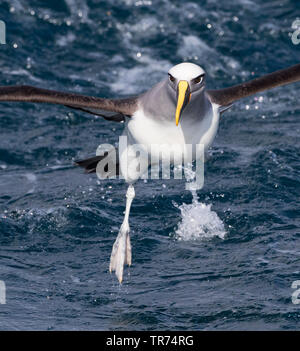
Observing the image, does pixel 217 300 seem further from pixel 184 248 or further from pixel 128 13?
pixel 128 13

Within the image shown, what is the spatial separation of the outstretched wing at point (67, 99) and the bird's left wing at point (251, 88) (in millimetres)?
1068

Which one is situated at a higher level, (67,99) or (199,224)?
(67,99)

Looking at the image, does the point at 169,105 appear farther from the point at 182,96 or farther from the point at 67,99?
the point at 67,99

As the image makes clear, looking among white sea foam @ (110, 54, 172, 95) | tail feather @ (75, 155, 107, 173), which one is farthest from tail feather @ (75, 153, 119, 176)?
white sea foam @ (110, 54, 172, 95)

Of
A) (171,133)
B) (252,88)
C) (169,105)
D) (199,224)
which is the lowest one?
(199,224)

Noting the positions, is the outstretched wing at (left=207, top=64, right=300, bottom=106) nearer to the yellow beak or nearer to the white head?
the white head

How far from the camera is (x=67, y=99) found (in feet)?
28.3

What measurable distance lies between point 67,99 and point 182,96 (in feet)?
4.84

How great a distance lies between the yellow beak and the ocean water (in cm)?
222

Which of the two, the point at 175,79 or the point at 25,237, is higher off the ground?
the point at 175,79

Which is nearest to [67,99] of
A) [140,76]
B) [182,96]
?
[182,96]

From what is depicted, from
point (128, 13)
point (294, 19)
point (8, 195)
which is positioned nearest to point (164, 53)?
point (128, 13)

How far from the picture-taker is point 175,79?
27.2 ft

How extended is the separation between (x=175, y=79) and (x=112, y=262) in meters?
2.56
